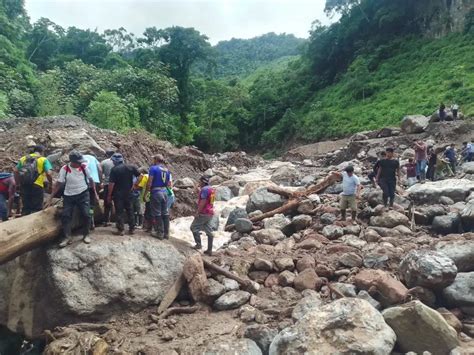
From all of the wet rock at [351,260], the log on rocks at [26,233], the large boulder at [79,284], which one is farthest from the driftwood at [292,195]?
the log on rocks at [26,233]

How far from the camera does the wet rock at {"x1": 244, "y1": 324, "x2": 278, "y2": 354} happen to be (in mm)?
5828

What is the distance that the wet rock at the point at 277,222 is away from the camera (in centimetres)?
1078

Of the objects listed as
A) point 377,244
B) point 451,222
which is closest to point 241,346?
point 377,244

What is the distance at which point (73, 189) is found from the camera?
275 inches

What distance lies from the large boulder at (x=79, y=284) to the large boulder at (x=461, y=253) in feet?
14.6

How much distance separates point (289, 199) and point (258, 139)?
3803cm

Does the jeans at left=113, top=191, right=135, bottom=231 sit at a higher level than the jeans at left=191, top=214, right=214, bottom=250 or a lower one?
higher

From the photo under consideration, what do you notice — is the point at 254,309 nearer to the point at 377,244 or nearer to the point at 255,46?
the point at 377,244

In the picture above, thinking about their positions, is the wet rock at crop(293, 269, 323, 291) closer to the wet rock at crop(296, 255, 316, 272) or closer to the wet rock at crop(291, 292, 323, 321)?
the wet rock at crop(296, 255, 316, 272)

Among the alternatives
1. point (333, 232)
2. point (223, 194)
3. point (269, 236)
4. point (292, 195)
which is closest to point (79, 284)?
point (269, 236)

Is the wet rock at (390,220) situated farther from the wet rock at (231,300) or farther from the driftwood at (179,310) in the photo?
the driftwood at (179,310)

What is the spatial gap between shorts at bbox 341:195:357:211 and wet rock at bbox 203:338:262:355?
538 cm

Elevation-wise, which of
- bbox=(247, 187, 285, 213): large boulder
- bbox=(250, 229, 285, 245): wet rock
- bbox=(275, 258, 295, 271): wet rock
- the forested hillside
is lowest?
bbox=(275, 258, 295, 271): wet rock

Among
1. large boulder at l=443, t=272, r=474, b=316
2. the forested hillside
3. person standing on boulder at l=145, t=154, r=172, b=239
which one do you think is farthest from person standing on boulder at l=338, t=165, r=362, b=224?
the forested hillside
